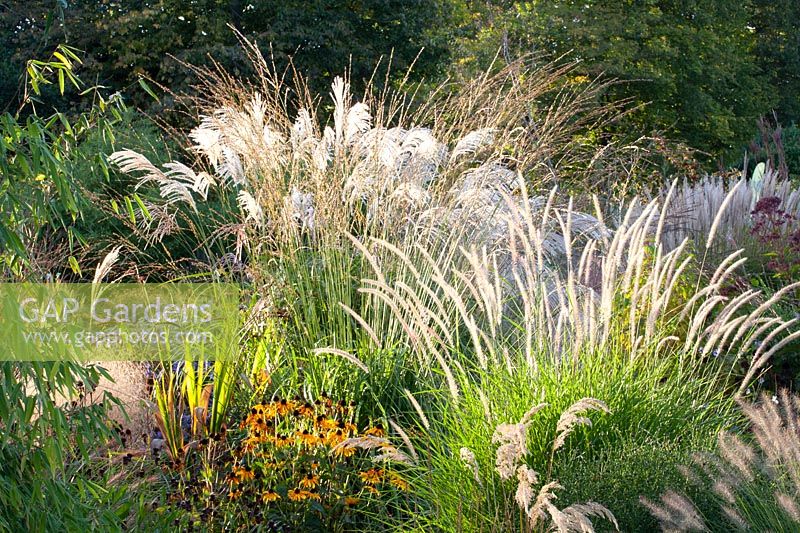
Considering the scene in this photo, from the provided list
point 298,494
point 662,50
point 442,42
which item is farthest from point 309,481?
point 662,50

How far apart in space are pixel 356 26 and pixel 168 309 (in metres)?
13.4

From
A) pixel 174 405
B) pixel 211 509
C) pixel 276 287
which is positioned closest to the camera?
pixel 211 509

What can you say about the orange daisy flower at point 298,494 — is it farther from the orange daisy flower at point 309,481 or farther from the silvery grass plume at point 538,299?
the silvery grass plume at point 538,299

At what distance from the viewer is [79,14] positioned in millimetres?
16844

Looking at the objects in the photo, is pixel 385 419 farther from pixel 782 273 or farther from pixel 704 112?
pixel 704 112

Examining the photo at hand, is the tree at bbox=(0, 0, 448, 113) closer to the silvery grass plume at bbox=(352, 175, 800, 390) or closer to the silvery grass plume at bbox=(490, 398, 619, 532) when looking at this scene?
the silvery grass plume at bbox=(352, 175, 800, 390)

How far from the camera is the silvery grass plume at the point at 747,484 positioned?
114 inches

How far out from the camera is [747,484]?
3.08 metres

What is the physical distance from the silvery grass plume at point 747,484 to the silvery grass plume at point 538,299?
1.31 ft

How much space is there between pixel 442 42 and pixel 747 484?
52.4 ft

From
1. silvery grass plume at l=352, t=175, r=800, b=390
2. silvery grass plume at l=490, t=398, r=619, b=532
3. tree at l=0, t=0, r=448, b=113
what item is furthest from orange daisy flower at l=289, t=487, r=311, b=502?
tree at l=0, t=0, r=448, b=113

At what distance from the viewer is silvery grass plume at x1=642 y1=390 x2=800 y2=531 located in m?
2.90

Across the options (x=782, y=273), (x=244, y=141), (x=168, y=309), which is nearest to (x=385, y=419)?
(x=244, y=141)

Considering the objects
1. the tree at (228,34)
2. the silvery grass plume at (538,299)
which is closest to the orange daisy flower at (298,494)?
the silvery grass plume at (538,299)
